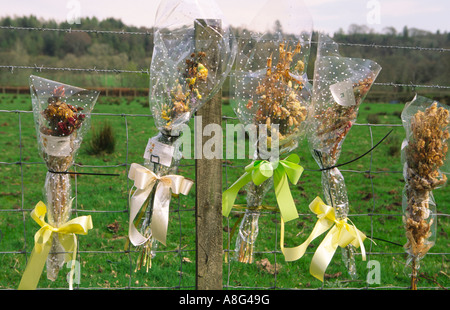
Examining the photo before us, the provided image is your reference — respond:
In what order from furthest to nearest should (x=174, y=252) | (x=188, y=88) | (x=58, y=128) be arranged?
1. (x=174, y=252)
2. (x=58, y=128)
3. (x=188, y=88)

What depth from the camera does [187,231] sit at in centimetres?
494

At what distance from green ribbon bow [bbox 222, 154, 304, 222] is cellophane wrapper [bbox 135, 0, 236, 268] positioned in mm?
438

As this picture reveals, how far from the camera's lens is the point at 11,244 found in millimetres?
4574

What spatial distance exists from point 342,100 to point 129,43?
170 centimetres

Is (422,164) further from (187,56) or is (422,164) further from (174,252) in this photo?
(174,252)

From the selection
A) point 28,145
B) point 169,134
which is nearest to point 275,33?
point 169,134

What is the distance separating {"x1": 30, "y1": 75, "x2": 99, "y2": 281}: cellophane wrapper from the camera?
2.34 metres

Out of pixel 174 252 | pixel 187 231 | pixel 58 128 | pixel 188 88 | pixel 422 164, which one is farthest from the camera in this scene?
pixel 187 231

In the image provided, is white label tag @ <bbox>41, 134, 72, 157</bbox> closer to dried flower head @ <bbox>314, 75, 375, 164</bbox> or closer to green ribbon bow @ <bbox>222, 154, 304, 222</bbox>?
green ribbon bow @ <bbox>222, 154, 304, 222</bbox>

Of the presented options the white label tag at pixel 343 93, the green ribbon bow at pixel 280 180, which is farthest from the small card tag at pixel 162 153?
the white label tag at pixel 343 93

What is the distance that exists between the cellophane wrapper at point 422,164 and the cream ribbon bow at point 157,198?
1.24m

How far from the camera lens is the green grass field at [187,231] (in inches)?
151

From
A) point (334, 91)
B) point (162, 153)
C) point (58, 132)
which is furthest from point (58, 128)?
point (334, 91)

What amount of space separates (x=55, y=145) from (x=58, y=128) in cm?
9
